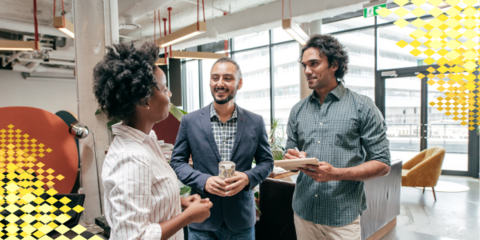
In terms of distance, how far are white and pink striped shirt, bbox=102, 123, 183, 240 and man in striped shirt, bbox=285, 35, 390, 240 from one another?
710 millimetres

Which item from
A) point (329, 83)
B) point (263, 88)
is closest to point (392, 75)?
point (263, 88)

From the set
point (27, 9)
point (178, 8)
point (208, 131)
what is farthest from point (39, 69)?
point (208, 131)

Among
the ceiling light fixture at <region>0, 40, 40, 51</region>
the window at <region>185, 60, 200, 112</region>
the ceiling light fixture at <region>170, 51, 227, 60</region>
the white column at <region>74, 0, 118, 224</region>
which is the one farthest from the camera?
the window at <region>185, 60, 200, 112</region>

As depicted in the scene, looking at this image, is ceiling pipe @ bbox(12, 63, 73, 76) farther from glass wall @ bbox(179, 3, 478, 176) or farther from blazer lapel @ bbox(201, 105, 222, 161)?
blazer lapel @ bbox(201, 105, 222, 161)

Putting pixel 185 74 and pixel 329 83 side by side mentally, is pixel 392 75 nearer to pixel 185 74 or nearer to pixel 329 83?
pixel 329 83

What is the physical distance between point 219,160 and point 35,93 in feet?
40.8

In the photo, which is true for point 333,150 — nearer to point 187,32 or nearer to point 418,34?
point 418,34

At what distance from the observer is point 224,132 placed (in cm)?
164

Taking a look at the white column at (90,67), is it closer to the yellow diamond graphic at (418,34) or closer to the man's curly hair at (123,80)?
the man's curly hair at (123,80)

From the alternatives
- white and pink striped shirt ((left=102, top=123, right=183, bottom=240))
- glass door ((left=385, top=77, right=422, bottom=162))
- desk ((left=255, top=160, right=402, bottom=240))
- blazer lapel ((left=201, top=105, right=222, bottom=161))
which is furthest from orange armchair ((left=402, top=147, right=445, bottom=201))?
white and pink striped shirt ((left=102, top=123, right=183, bottom=240))

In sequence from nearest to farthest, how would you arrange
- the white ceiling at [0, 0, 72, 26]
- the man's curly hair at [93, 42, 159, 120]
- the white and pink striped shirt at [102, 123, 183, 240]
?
the white and pink striped shirt at [102, 123, 183, 240], the man's curly hair at [93, 42, 159, 120], the white ceiling at [0, 0, 72, 26]

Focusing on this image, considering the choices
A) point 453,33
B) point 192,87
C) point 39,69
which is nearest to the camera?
point 453,33

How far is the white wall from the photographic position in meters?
10.4
